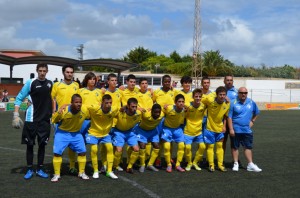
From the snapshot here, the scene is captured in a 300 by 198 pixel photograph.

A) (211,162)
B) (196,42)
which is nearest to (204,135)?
(211,162)

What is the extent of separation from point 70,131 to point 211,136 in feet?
9.25

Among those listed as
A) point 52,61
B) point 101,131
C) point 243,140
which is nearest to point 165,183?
point 101,131

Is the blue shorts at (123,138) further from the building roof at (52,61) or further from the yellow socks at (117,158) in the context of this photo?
the building roof at (52,61)

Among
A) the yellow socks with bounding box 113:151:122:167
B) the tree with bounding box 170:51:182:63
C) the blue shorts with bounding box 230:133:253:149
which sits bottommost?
the yellow socks with bounding box 113:151:122:167

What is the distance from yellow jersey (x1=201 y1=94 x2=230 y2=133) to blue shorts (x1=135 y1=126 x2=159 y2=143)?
1.07m

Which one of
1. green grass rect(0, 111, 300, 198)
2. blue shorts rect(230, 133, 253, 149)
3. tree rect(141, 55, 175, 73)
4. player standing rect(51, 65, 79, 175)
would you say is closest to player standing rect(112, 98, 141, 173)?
green grass rect(0, 111, 300, 198)

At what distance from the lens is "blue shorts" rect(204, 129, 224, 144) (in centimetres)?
762

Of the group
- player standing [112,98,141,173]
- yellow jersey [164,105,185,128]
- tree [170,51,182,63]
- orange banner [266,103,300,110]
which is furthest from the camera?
tree [170,51,182,63]

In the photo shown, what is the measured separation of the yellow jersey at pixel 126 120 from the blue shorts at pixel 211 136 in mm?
1447

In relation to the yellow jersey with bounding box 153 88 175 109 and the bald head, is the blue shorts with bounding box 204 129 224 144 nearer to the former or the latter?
the bald head

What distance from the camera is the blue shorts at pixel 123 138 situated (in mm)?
7211

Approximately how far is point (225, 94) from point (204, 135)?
968 mm

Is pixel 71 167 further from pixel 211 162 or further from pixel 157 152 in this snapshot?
pixel 211 162

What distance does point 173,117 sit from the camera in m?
7.45
